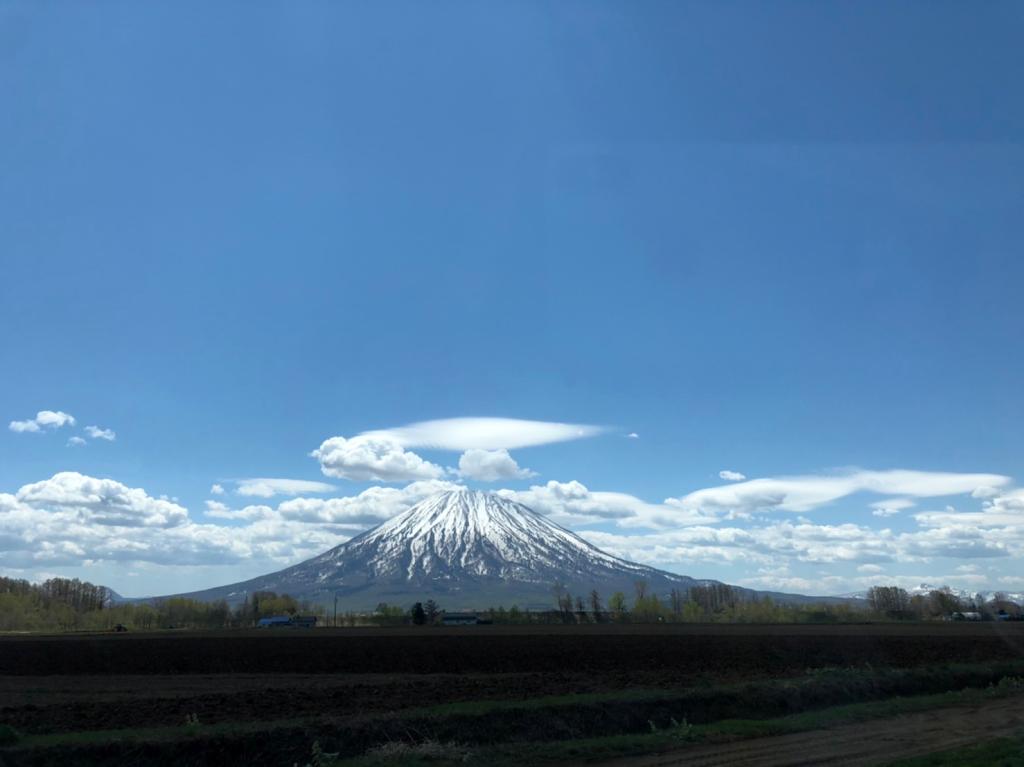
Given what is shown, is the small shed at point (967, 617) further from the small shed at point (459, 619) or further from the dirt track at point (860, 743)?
the dirt track at point (860, 743)

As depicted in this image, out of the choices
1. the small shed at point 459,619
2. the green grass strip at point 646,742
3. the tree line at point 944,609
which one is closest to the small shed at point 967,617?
the tree line at point 944,609

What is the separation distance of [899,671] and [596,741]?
19.9 m

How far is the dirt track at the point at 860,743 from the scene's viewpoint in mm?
15977

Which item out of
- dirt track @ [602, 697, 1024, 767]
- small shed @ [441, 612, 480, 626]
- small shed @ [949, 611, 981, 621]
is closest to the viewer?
dirt track @ [602, 697, 1024, 767]

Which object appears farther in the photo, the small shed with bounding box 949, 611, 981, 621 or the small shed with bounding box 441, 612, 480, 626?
the small shed with bounding box 441, 612, 480, 626

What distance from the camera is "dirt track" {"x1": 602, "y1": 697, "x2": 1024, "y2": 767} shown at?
15977mm

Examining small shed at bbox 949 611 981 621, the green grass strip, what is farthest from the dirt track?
small shed at bbox 949 611 981 621

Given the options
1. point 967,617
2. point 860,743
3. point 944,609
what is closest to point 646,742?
point 860,743

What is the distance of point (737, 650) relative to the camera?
172 feet

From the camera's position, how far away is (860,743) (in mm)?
17984

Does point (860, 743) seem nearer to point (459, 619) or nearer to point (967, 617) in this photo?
point (459, 619)

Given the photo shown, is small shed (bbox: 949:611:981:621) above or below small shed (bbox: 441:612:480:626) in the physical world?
below

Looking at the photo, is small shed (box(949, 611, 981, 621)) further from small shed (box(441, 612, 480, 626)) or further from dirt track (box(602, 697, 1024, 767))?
dirt track (box(602, 697, 1024, 767))

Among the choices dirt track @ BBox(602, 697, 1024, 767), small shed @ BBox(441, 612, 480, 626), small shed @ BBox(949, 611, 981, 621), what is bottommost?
small shed @ BBox(949, 611, 981, 621)
